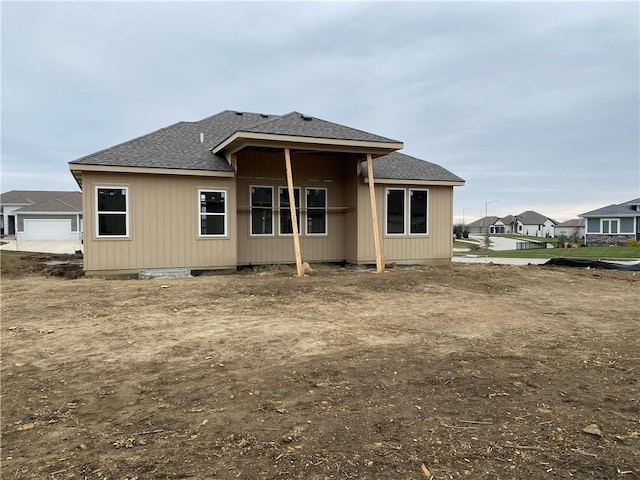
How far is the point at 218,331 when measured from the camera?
5.66 metres

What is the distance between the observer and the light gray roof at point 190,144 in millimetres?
11031

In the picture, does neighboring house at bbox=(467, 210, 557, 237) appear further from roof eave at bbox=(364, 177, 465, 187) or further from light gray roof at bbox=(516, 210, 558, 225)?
roof eave at bbox=(364, 177, 465, 187)

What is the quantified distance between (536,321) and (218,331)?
183 inches

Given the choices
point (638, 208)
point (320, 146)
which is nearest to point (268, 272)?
point (320, 146)

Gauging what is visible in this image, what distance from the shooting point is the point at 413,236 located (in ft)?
Result: 46.4

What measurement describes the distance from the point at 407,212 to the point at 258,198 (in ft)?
16.1

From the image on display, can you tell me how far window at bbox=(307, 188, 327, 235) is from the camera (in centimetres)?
1387

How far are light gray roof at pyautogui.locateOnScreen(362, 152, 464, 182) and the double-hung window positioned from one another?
459 millimetres

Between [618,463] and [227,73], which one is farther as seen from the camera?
[227,73]

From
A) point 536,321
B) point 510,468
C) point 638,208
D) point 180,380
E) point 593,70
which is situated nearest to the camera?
point 510,468

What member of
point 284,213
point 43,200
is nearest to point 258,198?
point 284,213

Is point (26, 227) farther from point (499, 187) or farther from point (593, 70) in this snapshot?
point (499, 187)

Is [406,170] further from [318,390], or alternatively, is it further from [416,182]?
Answer: [318,390]

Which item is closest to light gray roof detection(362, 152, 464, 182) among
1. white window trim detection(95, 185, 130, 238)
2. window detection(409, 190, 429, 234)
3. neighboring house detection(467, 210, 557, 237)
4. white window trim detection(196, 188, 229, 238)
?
Answer: window detection(409, 190, 429, 234)
